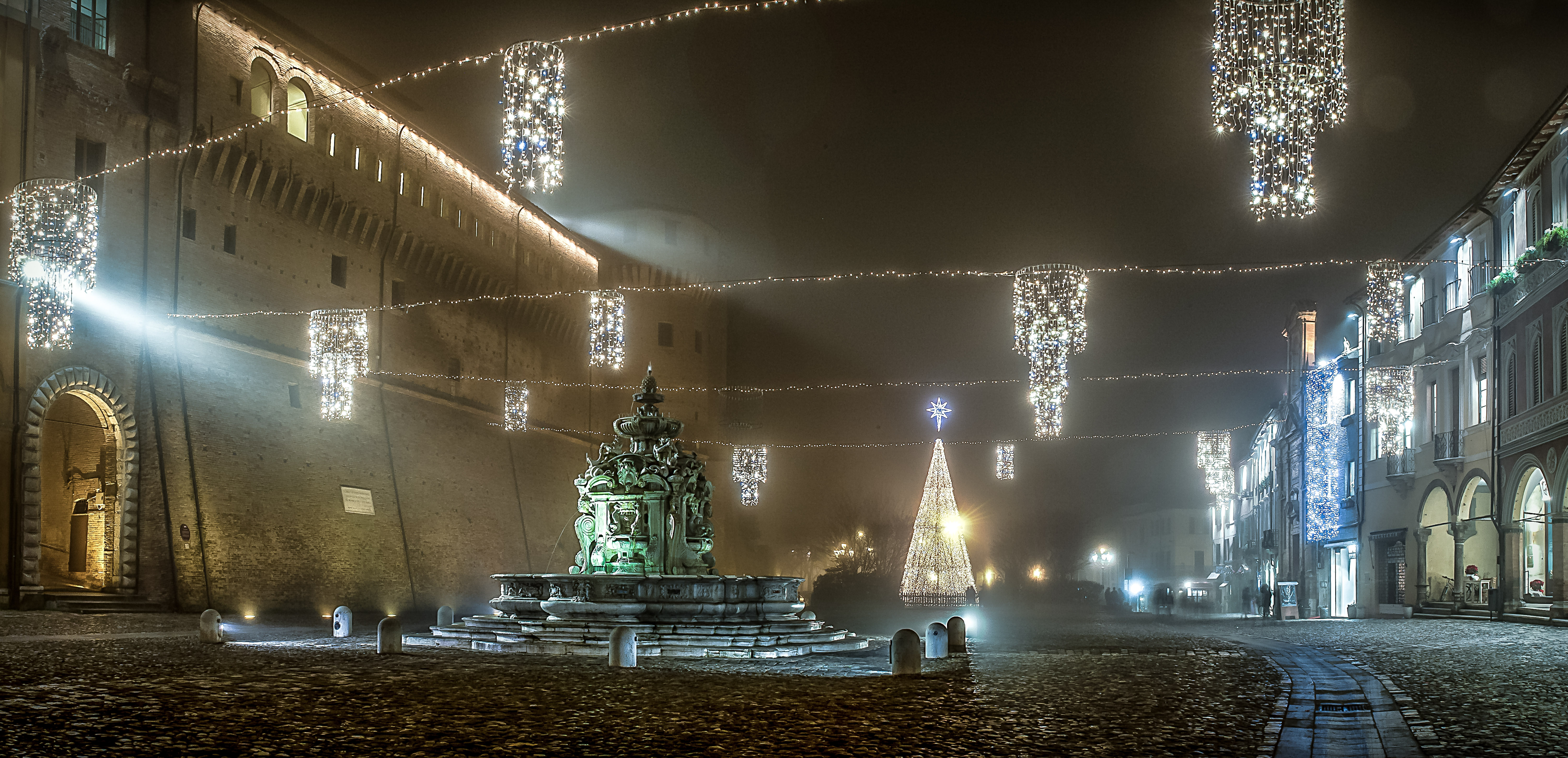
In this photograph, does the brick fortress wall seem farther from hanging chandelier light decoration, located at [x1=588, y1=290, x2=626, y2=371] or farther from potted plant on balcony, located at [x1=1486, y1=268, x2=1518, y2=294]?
potted plant on balcony, located at [x1=1486, y1=268, x2=1518, y2=294]

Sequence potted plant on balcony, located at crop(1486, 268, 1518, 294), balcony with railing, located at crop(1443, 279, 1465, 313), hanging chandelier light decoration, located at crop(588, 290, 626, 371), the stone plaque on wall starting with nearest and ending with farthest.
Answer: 1. potted plant on balcony, located at crop(1486, 268, 1518, 294)
2. balcony with railing, located at crop(1443, 279, 1465, 313)
3. hanging chandelier light decoration, located at crop(588, 290, 626, 371)
4. the stone plaque on wall

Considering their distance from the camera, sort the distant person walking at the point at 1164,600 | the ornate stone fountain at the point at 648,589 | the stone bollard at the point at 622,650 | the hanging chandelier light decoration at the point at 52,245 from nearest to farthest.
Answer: the stone bollard at the point at 622,650 → the ornate stone fountain at the point at 648,589 → the hanging chandelier light decoration at the point at 52,245 → the distant person walking at the point at 1164,600

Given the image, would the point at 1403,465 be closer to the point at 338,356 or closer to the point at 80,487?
the point at 338,356

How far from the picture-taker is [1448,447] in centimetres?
3109

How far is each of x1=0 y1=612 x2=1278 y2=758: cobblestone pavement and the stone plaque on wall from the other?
18.2 meters

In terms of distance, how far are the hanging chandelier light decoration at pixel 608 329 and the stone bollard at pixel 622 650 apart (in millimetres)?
15846

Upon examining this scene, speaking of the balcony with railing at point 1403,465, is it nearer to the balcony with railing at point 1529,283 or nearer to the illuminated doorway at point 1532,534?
the illuminated doorway at point 1532,534

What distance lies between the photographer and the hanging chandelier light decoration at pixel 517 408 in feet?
152

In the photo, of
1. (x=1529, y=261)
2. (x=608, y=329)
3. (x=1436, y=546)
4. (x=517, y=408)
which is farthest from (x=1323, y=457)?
(x=517, y=408)

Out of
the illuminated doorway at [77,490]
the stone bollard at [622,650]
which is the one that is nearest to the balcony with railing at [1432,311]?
the stone bollard at [622,650]

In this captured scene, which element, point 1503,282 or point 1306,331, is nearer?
point 1503,282

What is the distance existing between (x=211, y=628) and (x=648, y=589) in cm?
628

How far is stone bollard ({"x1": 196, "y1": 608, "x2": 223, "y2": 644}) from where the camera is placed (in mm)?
17625

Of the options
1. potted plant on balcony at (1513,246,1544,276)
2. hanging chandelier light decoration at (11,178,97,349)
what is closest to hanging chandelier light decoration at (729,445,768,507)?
potted plant on balcony at (1513,246,1544,276)
